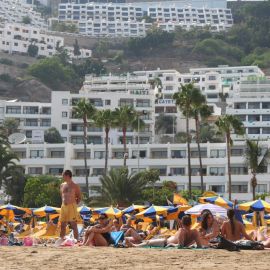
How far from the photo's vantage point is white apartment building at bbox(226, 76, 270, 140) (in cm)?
10344

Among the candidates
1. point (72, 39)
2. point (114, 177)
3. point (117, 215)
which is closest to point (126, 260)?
point (117, 215)

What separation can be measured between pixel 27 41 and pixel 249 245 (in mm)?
160861

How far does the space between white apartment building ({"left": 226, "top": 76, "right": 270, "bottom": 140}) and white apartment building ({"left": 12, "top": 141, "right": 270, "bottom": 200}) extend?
2169 cm

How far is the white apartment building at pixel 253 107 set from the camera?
103 metres

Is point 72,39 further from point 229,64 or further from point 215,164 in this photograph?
point 215,164

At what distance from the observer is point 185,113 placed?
66.3 meters

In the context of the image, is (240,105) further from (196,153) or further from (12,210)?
(12,210)

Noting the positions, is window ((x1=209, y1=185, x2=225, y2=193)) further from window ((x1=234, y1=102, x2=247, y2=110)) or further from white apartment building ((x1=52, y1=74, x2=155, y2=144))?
window ((x1=234, y1=102, x2=247, y2=110))

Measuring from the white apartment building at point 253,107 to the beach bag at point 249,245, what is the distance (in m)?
Answer: 84.4

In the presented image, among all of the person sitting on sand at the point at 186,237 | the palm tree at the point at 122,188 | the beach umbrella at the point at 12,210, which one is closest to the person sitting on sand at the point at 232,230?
the person sitting on sand at the point at 186,237

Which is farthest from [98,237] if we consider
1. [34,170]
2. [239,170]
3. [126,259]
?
[34,170]

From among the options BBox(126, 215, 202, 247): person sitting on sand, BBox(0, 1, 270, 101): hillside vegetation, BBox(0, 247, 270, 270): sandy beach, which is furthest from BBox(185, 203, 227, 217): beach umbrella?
BBox(0, 1, 270, 101): hillside vegetation

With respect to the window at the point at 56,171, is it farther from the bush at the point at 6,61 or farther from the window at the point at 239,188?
the bush at the point at 6,61

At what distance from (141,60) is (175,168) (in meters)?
97.7
